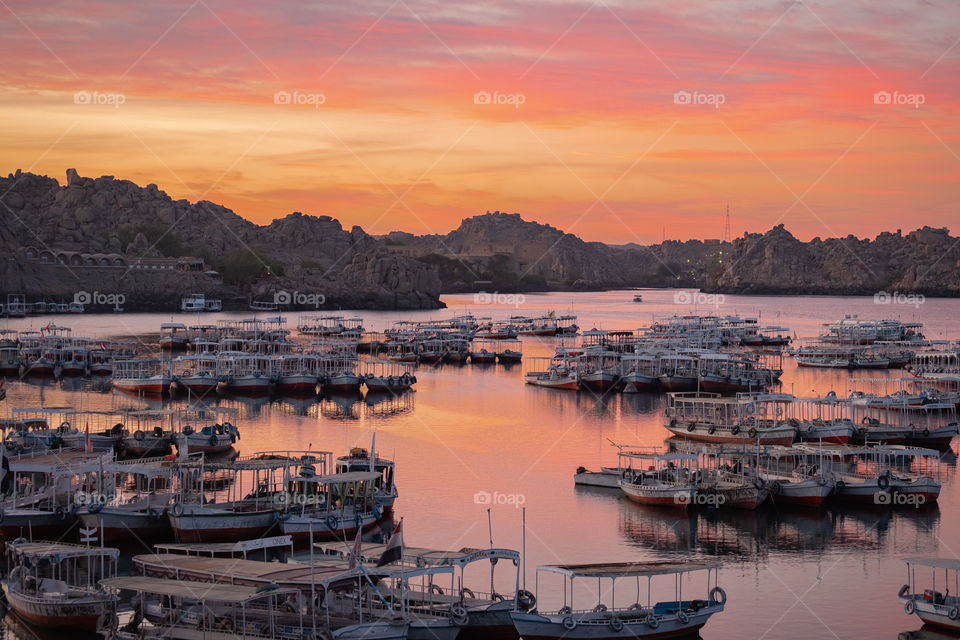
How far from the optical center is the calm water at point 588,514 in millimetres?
23188

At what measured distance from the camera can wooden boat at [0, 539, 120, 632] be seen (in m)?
19.7

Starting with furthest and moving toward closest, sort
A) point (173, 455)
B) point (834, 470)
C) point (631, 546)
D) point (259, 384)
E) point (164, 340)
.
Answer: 1. point (164, 340)
2. point (259, 384)
3. point (173, 455)
4. point (834, 470)
5. point (631, 546)

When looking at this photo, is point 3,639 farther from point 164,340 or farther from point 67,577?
point 164,340

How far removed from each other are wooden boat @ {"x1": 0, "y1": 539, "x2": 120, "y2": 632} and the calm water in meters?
8.05

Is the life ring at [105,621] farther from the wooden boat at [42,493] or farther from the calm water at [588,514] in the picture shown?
the calm water at [588,514]

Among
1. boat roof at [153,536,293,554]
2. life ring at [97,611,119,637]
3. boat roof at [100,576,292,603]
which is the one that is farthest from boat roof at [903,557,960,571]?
life ring at [97,611,119,637]

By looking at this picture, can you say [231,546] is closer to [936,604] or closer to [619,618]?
[619,618]

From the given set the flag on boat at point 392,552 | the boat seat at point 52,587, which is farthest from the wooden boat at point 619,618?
the boat seat at point 52,587

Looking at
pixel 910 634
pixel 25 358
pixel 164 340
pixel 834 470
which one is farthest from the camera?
pixel 164 340

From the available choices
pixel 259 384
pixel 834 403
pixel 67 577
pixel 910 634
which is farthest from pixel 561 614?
pixel 259 384

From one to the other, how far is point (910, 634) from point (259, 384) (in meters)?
40.2

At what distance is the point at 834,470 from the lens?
3331 centimetres

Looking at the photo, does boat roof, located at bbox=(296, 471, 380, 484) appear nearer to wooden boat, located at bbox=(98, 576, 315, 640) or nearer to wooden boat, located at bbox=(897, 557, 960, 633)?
wooden boat, located at bbox=(98, 576, 315, 640)

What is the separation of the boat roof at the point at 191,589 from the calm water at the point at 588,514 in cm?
673
